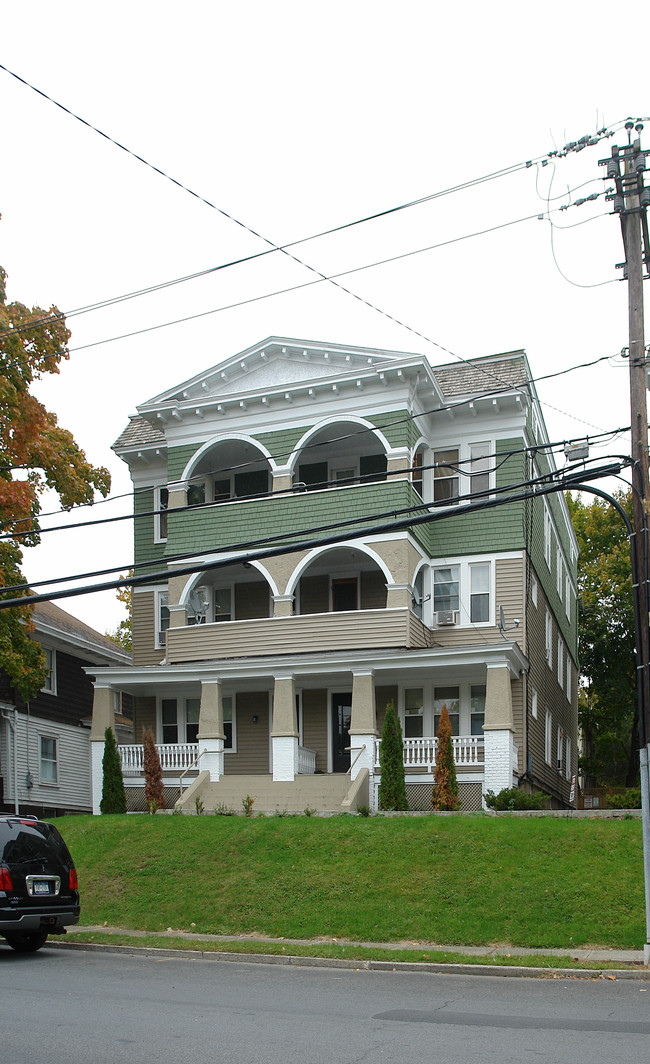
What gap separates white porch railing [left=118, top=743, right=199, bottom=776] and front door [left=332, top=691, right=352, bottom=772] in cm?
374

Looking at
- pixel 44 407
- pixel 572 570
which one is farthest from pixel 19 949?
pixel 572 570

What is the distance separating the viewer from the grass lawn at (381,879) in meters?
16.0

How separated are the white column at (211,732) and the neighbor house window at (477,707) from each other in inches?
249

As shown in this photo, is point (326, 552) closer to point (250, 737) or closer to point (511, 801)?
point (250, 737)

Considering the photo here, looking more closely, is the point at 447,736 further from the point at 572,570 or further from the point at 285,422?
the point at 572,570

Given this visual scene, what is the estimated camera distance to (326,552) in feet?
93.8

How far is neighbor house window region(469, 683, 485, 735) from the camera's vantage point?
27.4 m

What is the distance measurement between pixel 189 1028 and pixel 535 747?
2099 centimetres

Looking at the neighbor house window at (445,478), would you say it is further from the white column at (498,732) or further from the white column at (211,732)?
the white column at (211,732)

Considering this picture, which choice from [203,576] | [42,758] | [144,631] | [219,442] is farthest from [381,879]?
[42,758]

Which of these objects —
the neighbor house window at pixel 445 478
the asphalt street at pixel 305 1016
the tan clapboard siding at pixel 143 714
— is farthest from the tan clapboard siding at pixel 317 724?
the asphalt street at pixel 305 1016

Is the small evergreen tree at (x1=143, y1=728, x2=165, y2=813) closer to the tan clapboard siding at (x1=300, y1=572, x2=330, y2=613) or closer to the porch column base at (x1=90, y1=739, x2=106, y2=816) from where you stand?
the porch column base at (x1=90, y1=739, x2=106, y2=816)

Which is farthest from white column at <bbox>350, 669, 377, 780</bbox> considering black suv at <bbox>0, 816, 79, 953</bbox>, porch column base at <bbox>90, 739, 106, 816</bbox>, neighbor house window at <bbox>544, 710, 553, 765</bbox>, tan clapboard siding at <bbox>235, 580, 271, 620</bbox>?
black suv at <bbox>0, 816, 79, 953</bbox>

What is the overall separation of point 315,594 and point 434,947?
15.7 m
